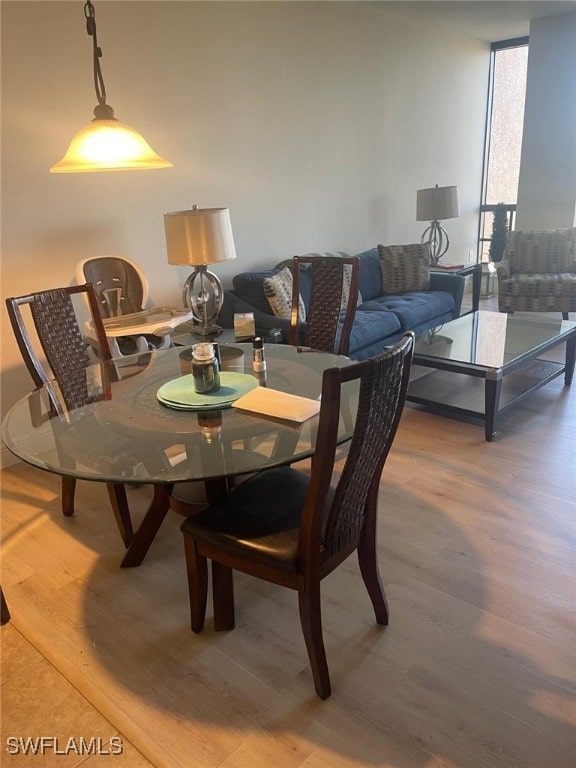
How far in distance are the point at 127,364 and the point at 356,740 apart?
170 centimetres

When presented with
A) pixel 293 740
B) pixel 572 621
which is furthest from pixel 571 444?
pixel 293 740

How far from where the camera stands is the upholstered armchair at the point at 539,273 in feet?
16.4

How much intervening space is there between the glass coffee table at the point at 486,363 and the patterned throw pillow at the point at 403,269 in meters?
0.76

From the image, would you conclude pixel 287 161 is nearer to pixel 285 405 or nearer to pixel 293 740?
pixel 285 405

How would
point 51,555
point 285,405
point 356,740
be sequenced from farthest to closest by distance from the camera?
point 51,555, point 285,405, point 356,740

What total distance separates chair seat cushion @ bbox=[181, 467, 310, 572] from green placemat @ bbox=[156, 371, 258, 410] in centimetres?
30

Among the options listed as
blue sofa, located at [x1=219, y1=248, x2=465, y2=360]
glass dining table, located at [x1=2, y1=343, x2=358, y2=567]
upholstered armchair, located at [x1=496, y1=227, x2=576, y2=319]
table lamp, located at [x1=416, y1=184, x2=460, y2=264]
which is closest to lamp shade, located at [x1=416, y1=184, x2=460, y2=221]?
table lamp, located at [x1=416, y1=184, x2=460, y2=264]

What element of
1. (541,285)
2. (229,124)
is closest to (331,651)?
(229,124)

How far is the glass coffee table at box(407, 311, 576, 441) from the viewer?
3.28m

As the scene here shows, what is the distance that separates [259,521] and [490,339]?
2.60 metres

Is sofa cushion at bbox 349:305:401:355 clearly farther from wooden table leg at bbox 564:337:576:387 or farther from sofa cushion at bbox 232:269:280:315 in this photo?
wooden table leg at bbox 564:337:576:387

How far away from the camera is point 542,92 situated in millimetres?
5844

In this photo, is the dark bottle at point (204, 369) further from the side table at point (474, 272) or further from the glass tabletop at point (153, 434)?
the side table at point (474, 272)

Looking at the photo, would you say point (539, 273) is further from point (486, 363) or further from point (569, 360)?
point (486, 363)
